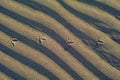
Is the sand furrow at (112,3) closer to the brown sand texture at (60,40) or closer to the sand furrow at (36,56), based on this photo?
the brown sand texture at (60,40)

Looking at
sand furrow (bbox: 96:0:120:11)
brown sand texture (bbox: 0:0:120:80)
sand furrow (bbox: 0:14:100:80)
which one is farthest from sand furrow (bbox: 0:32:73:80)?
sand furrow (bbox: 96:0:120:11)

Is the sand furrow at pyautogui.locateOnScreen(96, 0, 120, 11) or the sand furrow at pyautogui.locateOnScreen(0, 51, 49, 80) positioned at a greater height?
the sand furrow at pyautogui.locateOnScreen(96, 0, 120, 11)

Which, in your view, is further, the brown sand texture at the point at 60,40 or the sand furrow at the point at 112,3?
the sand furrow at the point at 112,3

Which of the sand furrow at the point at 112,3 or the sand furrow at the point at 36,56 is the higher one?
the sand furrow at the point at 112,3

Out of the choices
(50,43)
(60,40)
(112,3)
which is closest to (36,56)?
(50,43)

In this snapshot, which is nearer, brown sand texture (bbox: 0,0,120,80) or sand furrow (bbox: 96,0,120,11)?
brown sand texture (bbox: 0,0,120,80)

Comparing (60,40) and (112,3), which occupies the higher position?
(112,3)

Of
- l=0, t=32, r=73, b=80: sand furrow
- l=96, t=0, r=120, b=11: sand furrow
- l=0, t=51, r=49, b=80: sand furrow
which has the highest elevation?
l=96, t=0, r=120, b=11: sand furrow

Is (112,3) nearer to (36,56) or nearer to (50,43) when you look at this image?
(50,43)

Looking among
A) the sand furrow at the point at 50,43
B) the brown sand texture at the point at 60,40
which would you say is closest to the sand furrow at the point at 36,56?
the brown sand texture at the point at 60,40

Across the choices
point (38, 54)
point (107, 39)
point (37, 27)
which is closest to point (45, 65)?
point (38, 54)

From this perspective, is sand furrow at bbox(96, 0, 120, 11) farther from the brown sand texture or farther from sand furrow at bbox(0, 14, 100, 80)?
sand furrow at bbox(0, 14, 100, 80)
